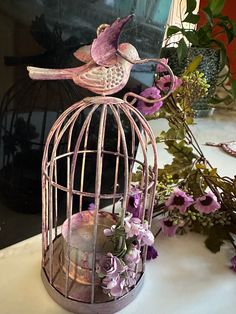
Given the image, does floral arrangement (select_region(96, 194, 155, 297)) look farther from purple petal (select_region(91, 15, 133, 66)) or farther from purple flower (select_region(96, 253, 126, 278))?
purple petal (select_region(91, 15, 133, 66))

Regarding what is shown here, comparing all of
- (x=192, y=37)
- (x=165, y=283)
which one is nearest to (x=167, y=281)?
(x=165, y=283)

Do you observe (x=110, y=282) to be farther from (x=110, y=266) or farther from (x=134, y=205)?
(x=134, y=205)

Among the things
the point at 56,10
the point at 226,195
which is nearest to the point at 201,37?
the point at 226,195

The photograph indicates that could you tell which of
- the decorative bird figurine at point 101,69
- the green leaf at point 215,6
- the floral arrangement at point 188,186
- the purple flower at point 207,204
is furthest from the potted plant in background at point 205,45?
the decorative bird figurine at point 101,69

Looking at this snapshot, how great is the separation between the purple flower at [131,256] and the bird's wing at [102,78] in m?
0.20

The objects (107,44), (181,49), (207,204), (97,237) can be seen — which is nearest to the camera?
(107,44)

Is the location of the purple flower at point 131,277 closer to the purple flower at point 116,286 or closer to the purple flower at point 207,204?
the purple flower at point 116,286

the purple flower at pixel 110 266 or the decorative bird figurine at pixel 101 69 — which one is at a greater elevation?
the decorative bird figurine at pixel 101 69

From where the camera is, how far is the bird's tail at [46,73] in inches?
17.0

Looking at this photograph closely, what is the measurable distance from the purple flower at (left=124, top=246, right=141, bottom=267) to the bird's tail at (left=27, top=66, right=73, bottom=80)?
0.75ft

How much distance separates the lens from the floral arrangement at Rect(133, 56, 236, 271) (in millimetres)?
658

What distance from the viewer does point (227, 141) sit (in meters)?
1.11

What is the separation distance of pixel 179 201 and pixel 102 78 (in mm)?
288

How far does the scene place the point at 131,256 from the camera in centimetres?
48
